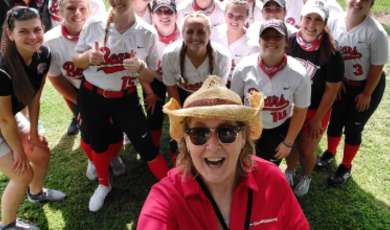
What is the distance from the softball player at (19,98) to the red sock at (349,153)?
352cm

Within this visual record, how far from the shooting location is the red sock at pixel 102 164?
3.24m

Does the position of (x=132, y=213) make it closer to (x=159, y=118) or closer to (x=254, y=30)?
(x=159, y=118)

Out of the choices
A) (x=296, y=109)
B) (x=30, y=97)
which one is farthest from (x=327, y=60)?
(x=30, y=97)

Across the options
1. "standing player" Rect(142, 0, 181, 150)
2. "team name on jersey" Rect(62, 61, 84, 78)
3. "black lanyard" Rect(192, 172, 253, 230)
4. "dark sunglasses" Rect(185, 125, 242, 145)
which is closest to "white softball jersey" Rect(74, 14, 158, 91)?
"team name on jersey" Rect(62, 61, 84, 78)

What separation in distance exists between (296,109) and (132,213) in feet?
6.85

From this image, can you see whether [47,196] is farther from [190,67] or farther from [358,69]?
[358,69]

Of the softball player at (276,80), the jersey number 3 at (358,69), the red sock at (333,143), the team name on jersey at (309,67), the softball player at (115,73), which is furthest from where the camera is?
the red sock at (333,143)

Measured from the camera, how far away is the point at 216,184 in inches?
73.4

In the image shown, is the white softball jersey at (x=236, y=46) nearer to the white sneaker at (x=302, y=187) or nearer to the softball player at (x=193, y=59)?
the softball player at (x=193, y=59)

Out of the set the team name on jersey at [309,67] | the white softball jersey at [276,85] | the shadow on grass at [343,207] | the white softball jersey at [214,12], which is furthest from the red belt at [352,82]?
the white softball jersey at [214,12]

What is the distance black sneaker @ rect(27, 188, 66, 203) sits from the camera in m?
3.37

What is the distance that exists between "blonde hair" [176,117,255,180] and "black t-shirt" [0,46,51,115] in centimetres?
166

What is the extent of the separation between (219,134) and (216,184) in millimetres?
372

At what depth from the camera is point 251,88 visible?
8.96 feet
